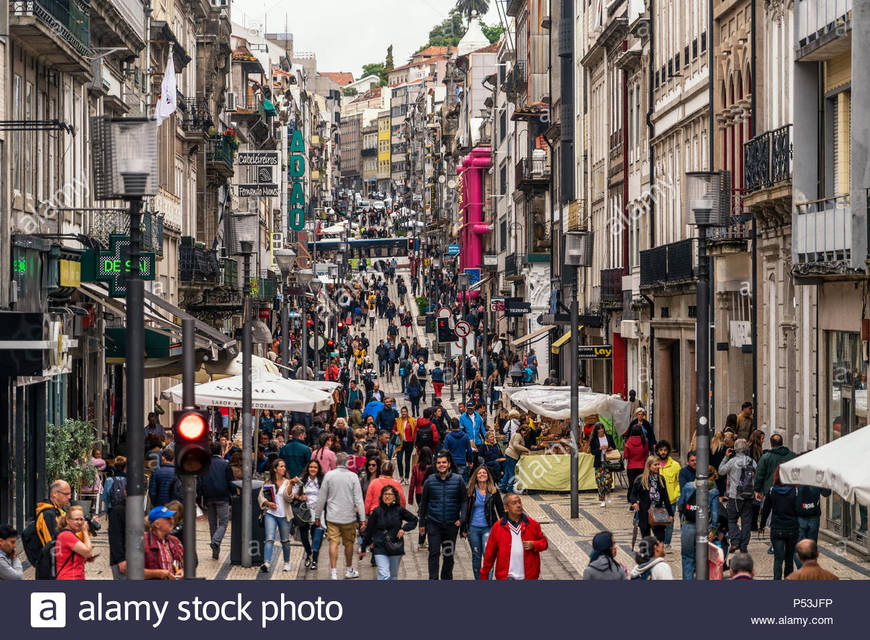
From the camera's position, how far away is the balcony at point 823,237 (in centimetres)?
2309

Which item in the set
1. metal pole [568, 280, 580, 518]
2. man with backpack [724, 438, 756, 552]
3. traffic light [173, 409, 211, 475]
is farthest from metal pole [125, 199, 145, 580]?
Result: metal pole [568, 280, 580, 518]

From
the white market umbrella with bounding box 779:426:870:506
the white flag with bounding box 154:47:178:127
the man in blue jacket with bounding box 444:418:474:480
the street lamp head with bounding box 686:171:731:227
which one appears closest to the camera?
the white market umbrella with bounding box 779:426:870:506

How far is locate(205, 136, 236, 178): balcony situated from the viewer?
56.4 meters

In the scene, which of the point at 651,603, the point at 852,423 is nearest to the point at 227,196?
the point at 852,423

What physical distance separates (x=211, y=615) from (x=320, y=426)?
2174 centimetres

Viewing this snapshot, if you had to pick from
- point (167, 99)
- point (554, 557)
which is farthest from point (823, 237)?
point (167, 99)

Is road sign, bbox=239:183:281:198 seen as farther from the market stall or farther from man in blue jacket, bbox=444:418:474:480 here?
man in blue jacket, bbox=444:418:474:480

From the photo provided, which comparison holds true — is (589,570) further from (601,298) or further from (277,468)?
(601,298)

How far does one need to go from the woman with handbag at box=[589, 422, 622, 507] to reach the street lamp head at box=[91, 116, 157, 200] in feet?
52.9

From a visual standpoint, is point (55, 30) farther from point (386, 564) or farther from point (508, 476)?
point (386, 564)

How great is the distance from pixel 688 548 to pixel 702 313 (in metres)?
2.50

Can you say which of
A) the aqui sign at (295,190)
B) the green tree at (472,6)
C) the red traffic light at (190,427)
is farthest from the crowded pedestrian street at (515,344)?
the green tree at (472,6)

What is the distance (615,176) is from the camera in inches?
1891

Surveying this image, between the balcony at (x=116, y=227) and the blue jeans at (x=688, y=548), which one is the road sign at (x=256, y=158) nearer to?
the balcony at (x=116, y=227)
